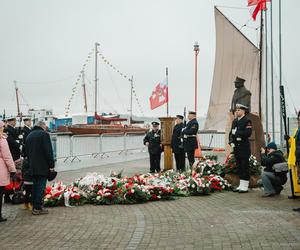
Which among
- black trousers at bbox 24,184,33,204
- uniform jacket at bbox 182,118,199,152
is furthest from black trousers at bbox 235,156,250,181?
black trousers at bbox 24,184,33,204

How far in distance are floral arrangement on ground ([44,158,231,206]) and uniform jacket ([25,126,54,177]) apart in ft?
3.46

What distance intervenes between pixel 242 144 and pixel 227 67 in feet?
61.9

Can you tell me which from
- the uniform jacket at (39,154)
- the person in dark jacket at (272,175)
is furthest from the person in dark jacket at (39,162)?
the person in dark jacket at (272,175)

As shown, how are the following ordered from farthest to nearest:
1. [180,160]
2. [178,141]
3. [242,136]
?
[180,160], [178,141], [242,136]

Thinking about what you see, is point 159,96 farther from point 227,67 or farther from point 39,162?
point 39,162

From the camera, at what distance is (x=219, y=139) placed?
27.6 metres

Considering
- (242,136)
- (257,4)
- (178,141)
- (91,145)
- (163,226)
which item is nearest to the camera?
(163,226)

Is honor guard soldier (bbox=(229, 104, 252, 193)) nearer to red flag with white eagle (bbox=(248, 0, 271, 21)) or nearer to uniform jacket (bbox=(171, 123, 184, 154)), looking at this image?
uniform jacket (bbox=(171, 123, 184, 154))

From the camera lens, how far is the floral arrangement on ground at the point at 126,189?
355 inches

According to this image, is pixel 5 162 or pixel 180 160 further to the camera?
pixel 180 160

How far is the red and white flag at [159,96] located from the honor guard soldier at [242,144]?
12435 millimetres

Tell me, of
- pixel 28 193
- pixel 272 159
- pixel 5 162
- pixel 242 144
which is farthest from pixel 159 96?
pixel 5 162

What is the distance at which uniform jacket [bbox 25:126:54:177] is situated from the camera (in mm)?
7992

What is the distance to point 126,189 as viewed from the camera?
364 inches
